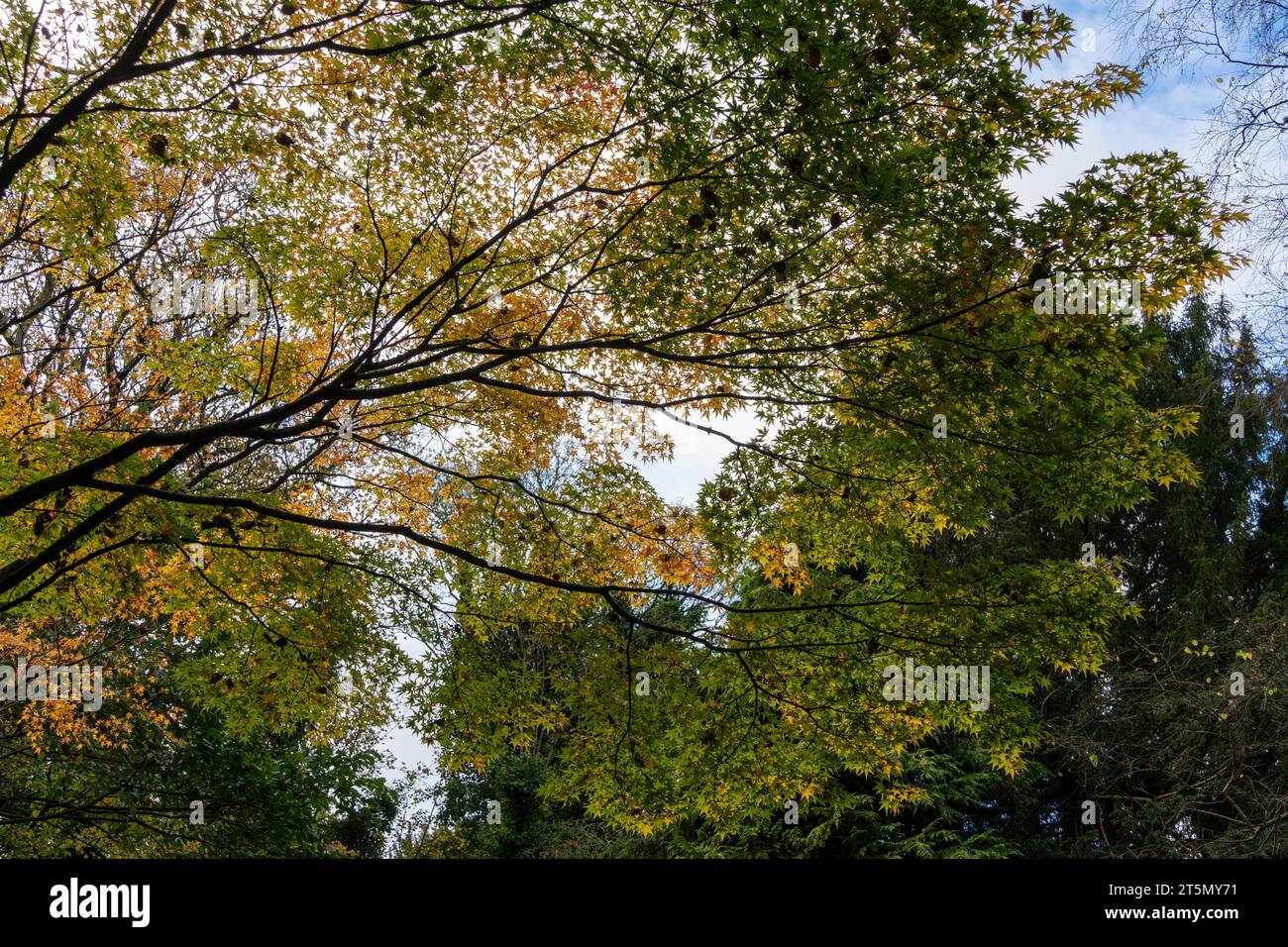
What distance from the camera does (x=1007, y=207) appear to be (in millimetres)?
5211

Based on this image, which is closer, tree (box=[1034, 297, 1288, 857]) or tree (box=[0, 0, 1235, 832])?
tree (box=[0, 0, 1235, 832])

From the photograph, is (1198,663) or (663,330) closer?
(663,330)

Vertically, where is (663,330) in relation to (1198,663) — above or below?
above

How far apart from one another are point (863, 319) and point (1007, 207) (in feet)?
3.33

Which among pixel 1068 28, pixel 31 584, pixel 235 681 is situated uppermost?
pixel 1068 28

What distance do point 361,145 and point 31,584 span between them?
4.30m

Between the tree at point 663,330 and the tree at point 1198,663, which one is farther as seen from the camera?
the tree at point 1198,663

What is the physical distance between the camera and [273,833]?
972 centimetres

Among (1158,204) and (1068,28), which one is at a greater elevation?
(1068,28)

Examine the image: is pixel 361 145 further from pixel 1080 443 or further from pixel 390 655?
pixel 1080 443
